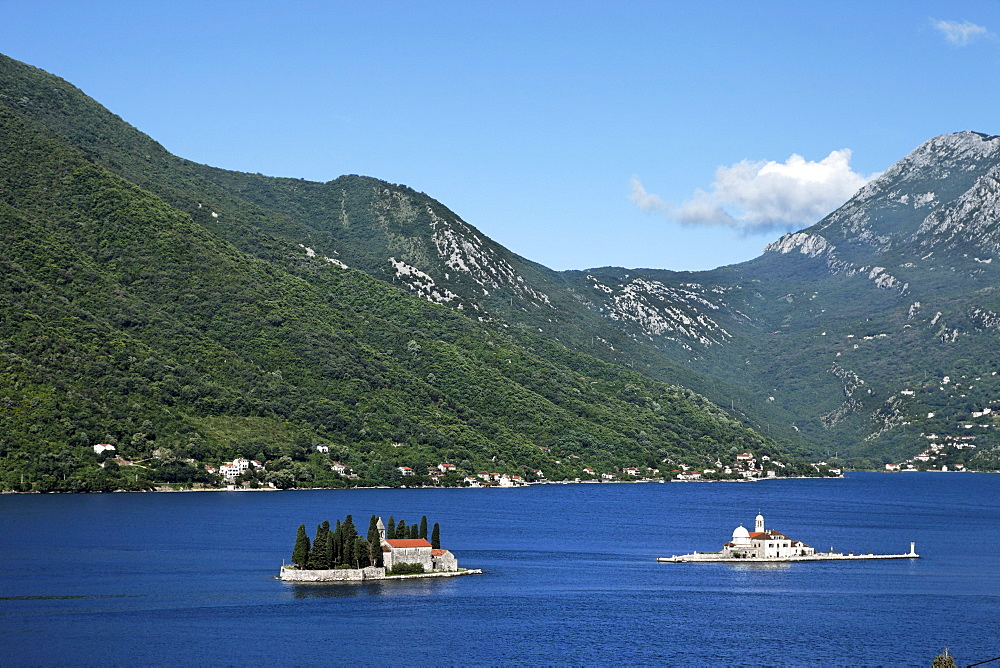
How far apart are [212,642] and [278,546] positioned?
156ft

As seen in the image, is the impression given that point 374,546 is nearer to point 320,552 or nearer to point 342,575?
point 342,575

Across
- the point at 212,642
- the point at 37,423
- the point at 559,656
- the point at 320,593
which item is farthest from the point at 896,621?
the point at 37,423

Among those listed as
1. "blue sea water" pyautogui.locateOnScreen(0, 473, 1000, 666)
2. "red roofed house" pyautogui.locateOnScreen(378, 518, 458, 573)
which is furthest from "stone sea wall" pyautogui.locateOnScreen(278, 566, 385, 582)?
"blue sea water" pyautogui.locateOnScreen(0, 473, 1000, 666)

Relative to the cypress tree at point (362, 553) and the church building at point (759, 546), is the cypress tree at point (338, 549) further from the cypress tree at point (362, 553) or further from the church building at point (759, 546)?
the church building at point (759, 546)

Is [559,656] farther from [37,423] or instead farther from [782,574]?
[37,423]

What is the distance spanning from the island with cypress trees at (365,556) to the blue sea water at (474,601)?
2545 mm

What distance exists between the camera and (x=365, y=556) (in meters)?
117

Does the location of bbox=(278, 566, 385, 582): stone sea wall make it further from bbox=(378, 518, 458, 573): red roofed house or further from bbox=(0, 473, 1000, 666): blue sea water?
bbox=(0, 473, 1000, 666): blue sea water

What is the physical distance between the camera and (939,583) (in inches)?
5108

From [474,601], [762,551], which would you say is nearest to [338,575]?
[474,601]

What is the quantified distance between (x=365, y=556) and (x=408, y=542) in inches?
202

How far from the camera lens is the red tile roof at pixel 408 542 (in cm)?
11981

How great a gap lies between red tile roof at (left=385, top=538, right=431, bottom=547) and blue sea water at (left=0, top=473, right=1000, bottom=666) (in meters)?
4.19

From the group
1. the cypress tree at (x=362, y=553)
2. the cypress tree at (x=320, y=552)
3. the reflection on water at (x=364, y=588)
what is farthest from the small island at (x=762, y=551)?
the cypress tree at (x=320, y=552)
